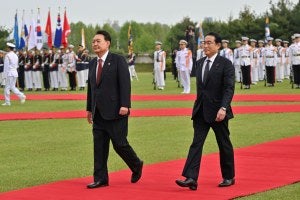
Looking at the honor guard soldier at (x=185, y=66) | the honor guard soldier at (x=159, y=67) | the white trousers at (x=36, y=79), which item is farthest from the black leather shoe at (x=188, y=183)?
the white trousers at (x=36, y=79)

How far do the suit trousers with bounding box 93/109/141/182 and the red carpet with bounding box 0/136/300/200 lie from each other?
0.25 metres

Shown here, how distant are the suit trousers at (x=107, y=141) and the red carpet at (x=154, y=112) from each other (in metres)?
10.5

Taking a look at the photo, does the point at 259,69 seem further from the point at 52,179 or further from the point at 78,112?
the point at 52,179

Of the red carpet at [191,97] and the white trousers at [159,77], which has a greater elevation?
the white trousers at [159,77]

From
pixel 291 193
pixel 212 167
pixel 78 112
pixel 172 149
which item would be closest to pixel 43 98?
pixel 78 112

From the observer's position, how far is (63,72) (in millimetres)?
37656

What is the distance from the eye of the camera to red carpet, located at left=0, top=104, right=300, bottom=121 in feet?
68.7

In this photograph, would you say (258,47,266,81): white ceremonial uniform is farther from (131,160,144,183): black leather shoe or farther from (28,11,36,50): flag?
(131,160,144,183): black leather shoe

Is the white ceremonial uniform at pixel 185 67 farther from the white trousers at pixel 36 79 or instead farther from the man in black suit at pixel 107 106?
the man in black suit at pixel 107 106

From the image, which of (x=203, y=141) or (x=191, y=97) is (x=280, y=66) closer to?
(x=191, y=97)

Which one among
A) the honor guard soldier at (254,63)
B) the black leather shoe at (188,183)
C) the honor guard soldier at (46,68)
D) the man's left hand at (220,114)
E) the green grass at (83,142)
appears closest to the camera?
the black leather shoe at (188,183)

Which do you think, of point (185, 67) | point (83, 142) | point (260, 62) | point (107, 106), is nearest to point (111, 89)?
point (107, 106)

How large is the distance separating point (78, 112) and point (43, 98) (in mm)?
8187

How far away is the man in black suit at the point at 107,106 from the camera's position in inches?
400
